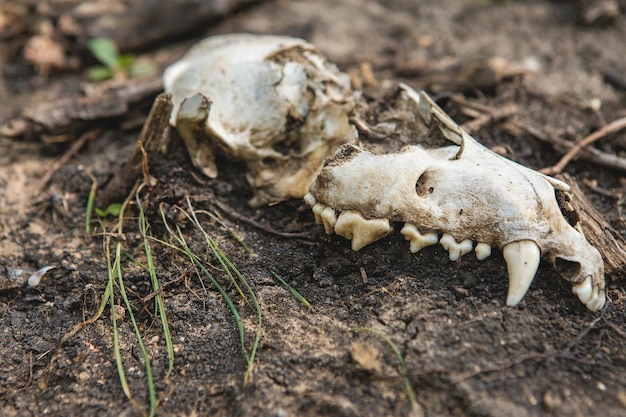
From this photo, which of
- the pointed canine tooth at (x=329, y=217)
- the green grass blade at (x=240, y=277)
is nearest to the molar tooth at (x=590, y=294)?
the pointed canine tooth at (x=329, y=217)

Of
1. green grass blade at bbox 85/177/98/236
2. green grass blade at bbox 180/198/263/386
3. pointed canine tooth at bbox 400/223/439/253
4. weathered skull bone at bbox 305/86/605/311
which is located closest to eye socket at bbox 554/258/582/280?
weathered skull bone at bbox 305/86/605/311

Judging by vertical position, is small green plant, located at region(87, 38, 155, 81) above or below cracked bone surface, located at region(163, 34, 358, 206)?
below

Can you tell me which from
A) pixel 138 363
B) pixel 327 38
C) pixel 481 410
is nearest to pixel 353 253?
pixel 481 410

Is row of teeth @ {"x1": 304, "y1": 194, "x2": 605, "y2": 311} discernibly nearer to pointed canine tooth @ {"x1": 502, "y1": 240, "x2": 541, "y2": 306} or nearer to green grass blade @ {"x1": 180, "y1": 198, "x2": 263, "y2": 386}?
pointed canine tooth @ {"x1": 502, "y1": 240, "x2": 541, "y2": 306}

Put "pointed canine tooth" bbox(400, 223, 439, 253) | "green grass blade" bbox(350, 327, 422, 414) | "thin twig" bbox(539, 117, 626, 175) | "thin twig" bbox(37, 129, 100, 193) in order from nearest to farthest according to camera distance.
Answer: "green grass blade" bbox(350, 327, 422, 414), "pointed canine tooth" bbox(400, 223, 439, 253), "thin twig" bbox(539, 117, 626, 175), "thin twig" bbox(37, 129, 100, 193)

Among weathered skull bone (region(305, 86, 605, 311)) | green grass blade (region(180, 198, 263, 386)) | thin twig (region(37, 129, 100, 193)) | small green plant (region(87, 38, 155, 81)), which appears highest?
weathered skull bone (region(305, 86, 605, 311))

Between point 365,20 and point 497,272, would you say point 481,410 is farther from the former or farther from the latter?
point 365,20

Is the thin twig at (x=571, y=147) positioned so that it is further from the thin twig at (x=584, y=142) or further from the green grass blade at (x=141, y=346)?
the green grass blade at (x=141, y=346)
